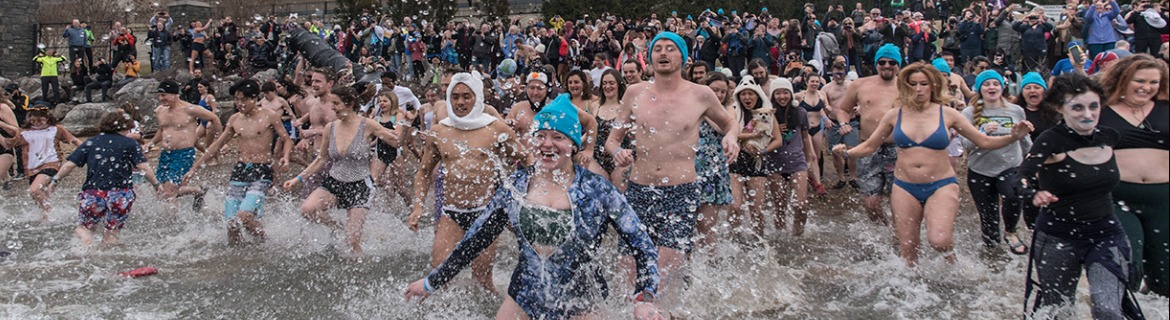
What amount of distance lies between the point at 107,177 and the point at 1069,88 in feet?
22.2

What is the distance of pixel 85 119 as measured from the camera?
1652 cm

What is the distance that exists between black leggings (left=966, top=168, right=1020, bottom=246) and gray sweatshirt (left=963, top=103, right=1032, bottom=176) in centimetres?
5

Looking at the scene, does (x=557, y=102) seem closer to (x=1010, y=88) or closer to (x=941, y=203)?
(x=941, y=203)

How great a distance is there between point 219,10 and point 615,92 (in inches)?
1257

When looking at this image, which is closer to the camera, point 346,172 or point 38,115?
point 346,172

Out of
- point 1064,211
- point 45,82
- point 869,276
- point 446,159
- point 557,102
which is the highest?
point 557,102

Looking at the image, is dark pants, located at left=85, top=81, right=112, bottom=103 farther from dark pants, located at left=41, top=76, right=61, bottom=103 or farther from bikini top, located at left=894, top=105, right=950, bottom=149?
bikini top, located at left=894, top=105, right=950, bottom=149

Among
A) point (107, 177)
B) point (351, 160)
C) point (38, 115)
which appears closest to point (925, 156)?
point (351, 160)

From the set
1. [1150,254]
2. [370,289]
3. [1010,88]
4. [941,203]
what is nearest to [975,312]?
[941,203]

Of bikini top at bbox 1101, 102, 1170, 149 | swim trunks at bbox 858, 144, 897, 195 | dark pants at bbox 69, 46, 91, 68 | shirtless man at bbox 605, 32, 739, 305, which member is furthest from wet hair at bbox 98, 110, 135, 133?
dark pants at bbox 69, 46, 91, 68

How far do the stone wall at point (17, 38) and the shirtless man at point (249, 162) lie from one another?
727 inches

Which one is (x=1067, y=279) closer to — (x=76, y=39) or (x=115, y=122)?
(x=115, y=122)

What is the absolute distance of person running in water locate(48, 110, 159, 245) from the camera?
277 inches

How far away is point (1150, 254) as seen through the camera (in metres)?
4.09
